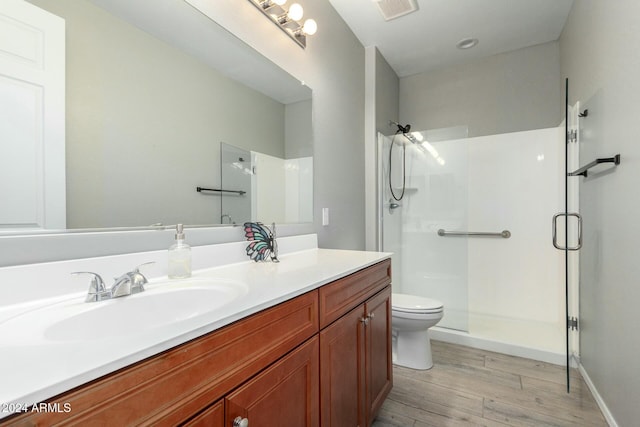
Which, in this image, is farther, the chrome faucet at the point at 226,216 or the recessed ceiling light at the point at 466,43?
the recessed ceiling light at the point at 466,43

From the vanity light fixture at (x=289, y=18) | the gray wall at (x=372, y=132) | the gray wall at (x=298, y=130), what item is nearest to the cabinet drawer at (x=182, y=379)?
the gray wall at (x=298, y=130)

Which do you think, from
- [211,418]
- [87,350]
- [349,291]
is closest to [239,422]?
[211,418]

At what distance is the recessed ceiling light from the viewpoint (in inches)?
98.0

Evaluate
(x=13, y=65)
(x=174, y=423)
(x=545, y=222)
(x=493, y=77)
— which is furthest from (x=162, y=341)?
(x=493, y=77)

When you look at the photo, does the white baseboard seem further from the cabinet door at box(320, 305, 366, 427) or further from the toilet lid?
the cabinet door at box(320, 305, 366, 427)

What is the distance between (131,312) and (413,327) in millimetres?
1711

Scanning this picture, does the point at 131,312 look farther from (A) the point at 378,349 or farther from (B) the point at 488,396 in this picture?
(B) the point at 488,396

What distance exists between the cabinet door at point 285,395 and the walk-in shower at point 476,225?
5.78 ft

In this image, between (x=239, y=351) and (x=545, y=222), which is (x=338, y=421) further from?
(x=545, y=222)

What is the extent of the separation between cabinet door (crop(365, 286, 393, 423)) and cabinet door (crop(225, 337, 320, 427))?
454 millimetres

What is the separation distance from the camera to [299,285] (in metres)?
0.90

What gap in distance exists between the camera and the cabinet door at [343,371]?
1004 millimetres

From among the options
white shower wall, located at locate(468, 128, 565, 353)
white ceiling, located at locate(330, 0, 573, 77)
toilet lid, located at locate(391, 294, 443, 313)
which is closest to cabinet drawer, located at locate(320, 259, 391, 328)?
toilet lid, located at locate(391, 294, 443, 313)

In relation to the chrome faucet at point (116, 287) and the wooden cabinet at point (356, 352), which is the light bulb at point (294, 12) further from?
A: the chrome faucet at point (116, 287)
